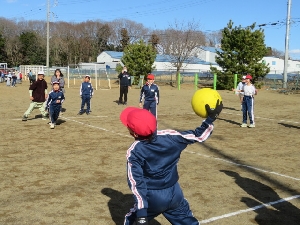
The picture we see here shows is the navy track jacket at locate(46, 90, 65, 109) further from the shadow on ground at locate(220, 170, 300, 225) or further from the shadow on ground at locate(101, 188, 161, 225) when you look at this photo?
the shadow on ground at locate(220, 170, 300, 225)

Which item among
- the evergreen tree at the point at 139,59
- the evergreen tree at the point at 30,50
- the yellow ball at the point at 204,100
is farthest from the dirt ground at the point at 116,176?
A: the evergreen tree at the point at 30,50

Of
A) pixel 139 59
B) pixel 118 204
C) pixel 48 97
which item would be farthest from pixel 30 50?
pixel 118 204

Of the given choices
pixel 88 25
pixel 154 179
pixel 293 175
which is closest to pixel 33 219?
pixel 154 179

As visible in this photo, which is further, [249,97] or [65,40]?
[65,40]

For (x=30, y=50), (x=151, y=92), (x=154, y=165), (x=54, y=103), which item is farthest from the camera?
(x=30, y=50)

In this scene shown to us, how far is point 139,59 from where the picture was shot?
140 ft

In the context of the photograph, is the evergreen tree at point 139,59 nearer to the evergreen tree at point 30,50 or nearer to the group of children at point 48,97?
the group of children at point 48,97

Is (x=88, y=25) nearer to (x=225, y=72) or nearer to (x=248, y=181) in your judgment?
(x=225, y=72)

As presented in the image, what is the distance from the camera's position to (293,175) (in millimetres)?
7422

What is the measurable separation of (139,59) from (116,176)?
119ft

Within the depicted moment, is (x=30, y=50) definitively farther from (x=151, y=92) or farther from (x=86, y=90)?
(x=151, y=92)

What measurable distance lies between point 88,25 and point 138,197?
93.5 meters

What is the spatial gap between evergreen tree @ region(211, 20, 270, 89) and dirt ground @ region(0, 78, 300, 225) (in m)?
25.1

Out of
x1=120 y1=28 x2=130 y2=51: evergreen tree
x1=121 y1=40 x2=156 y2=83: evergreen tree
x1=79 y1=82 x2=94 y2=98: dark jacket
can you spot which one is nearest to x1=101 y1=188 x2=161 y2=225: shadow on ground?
x1=79 y1=82 x2=94 y2=98: dark jacket
